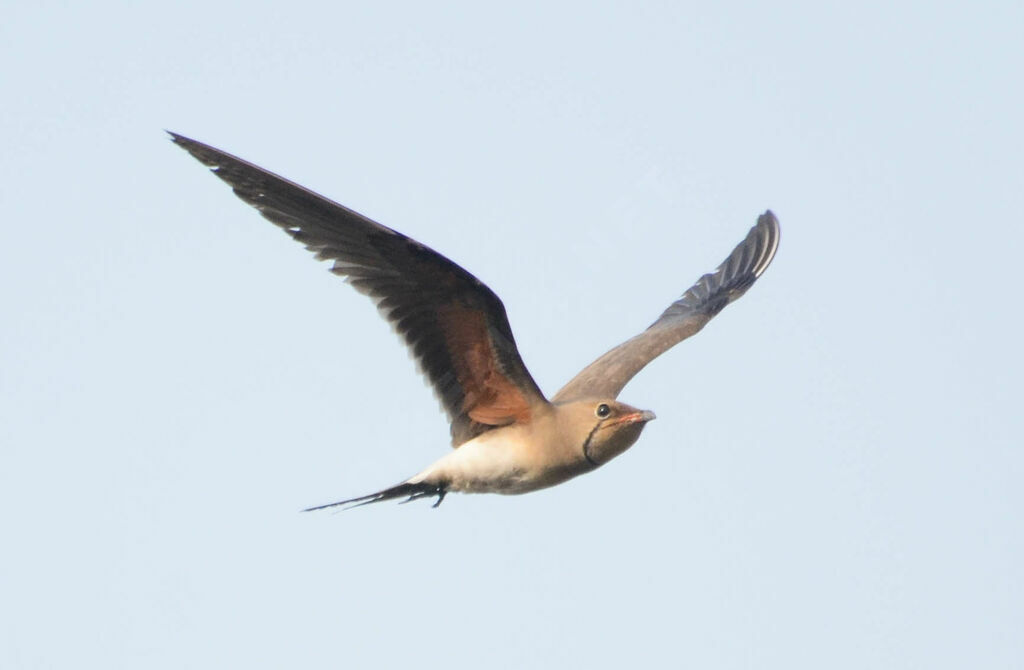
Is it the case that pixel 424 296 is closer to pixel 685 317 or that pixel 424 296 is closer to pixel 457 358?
pixel 457 358

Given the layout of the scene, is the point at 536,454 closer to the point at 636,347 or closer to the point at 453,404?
the point at 453,404

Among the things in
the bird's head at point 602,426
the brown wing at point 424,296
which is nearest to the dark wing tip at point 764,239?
the bird's head at point 602,426

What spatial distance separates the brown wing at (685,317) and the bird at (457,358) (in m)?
1.32

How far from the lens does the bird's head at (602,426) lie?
1061cm

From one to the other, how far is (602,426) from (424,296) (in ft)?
4.66

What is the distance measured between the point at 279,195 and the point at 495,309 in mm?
1504

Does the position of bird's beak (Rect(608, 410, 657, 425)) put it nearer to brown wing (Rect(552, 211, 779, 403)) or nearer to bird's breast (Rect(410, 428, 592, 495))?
bird's breast (Rect(410, 428, 592, 495))

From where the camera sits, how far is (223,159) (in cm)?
967

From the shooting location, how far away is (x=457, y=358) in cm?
1078

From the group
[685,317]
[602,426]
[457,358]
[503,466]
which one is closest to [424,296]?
[457,358]

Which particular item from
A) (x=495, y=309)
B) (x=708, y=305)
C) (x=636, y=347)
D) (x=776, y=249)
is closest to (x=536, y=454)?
(x=495, y=309)

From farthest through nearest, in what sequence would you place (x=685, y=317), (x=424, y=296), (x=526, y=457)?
(x=685, y=317), (x=526, y=457), (x=424, y=296)

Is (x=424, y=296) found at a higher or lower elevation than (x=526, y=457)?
higher

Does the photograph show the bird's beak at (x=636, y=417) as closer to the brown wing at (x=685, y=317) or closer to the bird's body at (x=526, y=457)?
the bird's body at (x=526, y=457)
